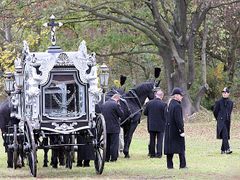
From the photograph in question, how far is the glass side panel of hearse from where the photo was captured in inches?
717

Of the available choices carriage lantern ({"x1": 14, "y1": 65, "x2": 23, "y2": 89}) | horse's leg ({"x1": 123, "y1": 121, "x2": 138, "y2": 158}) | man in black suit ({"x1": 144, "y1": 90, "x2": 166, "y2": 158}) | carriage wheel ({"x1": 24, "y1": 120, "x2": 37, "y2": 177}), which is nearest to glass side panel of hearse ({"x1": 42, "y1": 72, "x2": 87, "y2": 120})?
carriage wheel ({"x1": 24, "y1": 120, "x2": 37, "y2": 177})

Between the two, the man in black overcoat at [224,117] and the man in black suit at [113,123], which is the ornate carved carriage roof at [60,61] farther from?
the man in black overcoat at [224,117]

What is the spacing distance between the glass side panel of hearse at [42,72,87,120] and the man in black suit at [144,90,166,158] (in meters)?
4.84

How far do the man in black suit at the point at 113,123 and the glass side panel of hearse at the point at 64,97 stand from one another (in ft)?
10.5

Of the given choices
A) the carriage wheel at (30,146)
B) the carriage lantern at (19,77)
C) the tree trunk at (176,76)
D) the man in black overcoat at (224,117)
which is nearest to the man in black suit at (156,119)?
the man in black overcoat at (224,117)

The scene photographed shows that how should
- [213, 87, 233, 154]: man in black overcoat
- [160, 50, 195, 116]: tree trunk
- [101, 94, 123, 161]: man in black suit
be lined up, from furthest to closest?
[160, 50, 195, 116]: tree trunk < [213, 87, 233, 154]: man in black overcoat < [101, 94, 123, 161]: man in black suit

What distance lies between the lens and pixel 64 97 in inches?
727

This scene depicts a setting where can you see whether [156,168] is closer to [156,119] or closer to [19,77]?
[156,119]

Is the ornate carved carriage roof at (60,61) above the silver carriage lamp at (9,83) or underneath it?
above

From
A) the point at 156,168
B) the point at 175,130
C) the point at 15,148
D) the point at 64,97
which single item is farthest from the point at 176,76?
the point at 64,97

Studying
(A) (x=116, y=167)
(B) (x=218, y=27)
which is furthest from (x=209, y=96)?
(A) (x=116, y=167)

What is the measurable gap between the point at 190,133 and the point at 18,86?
1650 cm

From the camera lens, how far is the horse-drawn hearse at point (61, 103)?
18.0 m

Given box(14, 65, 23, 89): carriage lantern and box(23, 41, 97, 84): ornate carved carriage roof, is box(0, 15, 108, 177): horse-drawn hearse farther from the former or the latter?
box(14, 65, 23, 89): carriage lantern
